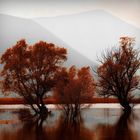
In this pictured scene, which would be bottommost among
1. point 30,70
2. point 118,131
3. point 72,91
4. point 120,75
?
point 118,131

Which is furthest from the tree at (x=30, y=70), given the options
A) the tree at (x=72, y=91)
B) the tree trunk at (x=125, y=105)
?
the tree trunk at (x=125, y=105)

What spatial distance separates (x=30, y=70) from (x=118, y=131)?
7.62 feet

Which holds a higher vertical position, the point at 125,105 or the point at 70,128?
the point at 125,105

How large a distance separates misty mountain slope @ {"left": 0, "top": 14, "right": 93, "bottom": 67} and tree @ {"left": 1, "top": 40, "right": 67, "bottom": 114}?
661mm

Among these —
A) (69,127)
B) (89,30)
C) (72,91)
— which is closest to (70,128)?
(69,127)

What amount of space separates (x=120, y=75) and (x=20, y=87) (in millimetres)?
1871

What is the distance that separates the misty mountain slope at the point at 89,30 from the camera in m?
6.60

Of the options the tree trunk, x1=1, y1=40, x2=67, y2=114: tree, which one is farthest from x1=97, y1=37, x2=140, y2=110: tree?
x1=1, y1=40, x2=67, y2=114: tree

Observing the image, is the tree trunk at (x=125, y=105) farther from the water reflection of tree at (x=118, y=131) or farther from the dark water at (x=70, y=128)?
the water reflection of tree at (x=118, y=131)

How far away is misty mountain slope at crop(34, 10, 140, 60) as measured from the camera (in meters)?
6.60

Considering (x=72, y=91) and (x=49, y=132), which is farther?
(x=72, y=91)

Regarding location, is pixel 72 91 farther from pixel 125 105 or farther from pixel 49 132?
pixel 49 132

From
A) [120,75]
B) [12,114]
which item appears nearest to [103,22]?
[120,75]

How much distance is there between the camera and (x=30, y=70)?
18.8 feet
